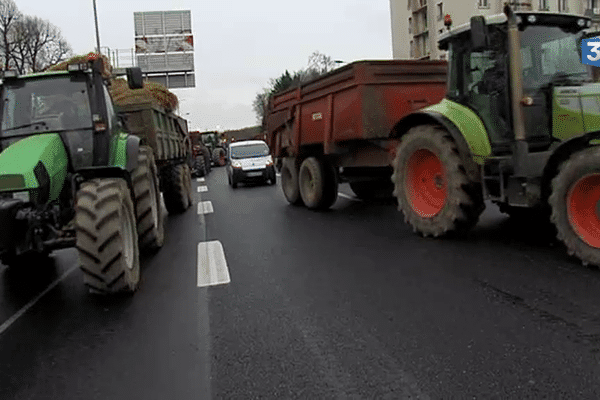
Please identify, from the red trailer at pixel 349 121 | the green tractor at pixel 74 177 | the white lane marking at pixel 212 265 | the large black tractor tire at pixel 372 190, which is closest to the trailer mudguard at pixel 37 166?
the green tractor at pixel 74 177

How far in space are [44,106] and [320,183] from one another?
563 centimetres

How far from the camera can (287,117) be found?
12000mm

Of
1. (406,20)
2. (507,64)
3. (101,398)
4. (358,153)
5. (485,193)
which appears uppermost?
(406,20)

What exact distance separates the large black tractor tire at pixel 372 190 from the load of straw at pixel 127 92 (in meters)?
4.46

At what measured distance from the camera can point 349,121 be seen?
907 centimetres

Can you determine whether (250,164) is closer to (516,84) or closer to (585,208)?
(516,84)

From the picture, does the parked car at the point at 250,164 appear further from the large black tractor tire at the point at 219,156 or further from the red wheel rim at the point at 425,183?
the large black tractor tire at the point at 219,156

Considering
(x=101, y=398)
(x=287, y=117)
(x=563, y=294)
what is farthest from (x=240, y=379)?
(x=287, y=117)

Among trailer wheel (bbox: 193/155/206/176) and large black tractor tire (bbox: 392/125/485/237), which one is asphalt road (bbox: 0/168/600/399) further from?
trailer wheel (bbox: 193/155/206/176)

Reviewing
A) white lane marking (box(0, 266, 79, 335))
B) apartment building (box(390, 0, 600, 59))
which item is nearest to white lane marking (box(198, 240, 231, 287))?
white lane marking (box(0, 266, 79, 335))

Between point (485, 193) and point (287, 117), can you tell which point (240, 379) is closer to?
point (485, 193)

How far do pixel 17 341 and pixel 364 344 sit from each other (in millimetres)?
2686

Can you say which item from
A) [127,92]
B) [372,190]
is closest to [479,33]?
[372,190]

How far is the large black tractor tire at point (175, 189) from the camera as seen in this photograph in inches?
489
